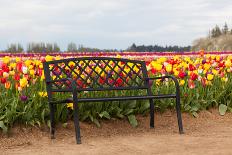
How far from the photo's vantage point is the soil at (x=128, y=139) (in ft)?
16.7

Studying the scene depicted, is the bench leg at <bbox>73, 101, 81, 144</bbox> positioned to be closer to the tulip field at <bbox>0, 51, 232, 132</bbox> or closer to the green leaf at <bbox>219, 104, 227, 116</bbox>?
the tulip field at <bbox>0, 51, 232, 132</bbox>

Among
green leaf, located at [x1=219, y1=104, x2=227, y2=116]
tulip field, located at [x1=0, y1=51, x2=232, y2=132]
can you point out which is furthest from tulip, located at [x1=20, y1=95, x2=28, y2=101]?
green leaf, located at [x1=219, y1=104, x2=227, y2=116]

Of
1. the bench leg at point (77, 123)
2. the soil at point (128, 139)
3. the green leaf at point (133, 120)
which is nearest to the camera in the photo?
the soil at point (128, 139)

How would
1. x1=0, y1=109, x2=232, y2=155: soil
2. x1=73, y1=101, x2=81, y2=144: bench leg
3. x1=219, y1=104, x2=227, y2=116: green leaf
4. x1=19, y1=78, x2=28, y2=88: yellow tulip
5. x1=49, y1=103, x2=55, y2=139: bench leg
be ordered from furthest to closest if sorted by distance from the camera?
x1=219, y1=104, x2=227, y2=116: green leaf
x1=19, y1=78, x2=28, y2=88: yellow tulip
x1=49, y1=103, x2=55, y2=139: bench leg
x1=73, y1=101, x2=81, y2=144: bench leg
x1=0, y1=109, x2=232, y2=155: soil

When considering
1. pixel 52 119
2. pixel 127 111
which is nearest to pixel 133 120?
pixel 127 111

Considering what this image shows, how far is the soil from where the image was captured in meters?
5.09

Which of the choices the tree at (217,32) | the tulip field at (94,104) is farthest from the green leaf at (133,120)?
the tree at (217,32)

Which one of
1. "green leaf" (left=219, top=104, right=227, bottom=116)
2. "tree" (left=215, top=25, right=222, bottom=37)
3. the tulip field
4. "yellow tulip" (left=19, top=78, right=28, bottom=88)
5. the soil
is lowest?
the soil

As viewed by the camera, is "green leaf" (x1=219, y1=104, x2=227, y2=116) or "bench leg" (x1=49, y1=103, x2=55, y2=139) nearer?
"bench leg" (x1=49, y1=103, x2=55, y2=139)

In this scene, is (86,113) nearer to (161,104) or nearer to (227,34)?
(161,104)

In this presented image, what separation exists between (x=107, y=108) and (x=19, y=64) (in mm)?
1501

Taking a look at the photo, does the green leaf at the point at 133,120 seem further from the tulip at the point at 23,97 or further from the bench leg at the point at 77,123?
the tulip at the point at 23,97

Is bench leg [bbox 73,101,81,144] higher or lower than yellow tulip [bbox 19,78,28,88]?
lower

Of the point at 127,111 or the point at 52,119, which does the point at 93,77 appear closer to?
the point at 127,111
